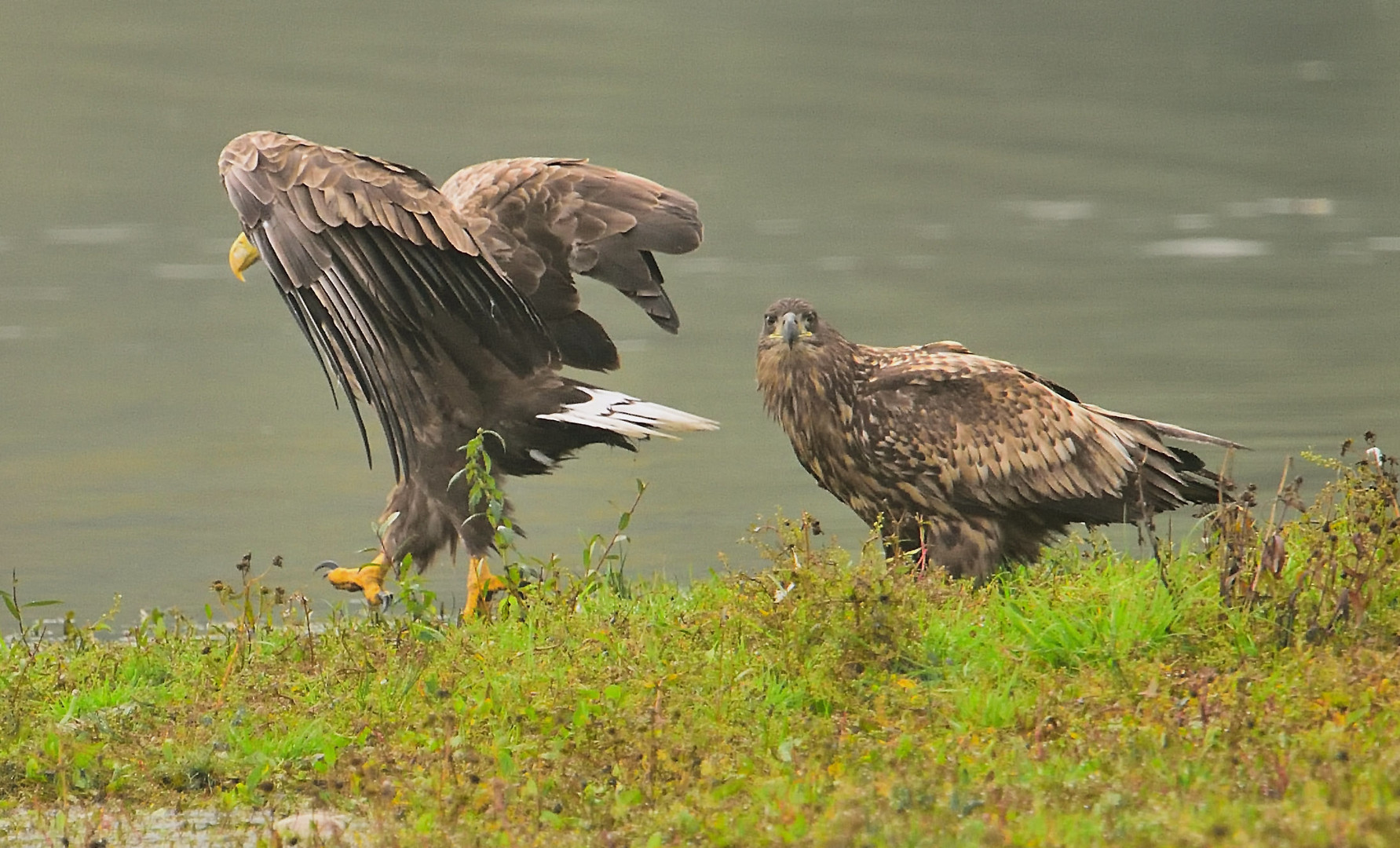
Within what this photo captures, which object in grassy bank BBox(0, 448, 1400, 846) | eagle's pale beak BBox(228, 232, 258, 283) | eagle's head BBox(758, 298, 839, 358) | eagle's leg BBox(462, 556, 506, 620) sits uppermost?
eagle's pale beak BBox(228, 232, 258, 283)

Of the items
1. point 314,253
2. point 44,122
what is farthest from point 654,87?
point 314,253

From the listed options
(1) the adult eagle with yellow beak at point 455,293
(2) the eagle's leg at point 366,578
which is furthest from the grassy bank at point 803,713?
(2) the eagle's leg at point 366,578

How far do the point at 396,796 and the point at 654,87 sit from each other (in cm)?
3192

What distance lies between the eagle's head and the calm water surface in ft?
9.13

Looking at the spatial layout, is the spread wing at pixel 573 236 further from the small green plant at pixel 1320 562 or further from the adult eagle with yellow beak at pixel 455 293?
the small green plant at pixel 1320 562

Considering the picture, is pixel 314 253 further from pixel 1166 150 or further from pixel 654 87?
pixel 654 87

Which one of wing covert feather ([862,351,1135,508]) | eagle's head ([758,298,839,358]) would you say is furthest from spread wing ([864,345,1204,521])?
eagle's head ([758,298,839,358])

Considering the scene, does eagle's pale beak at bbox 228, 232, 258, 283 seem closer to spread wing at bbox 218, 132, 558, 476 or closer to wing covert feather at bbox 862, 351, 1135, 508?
spread wing at bbox 218, 132, 558, 476

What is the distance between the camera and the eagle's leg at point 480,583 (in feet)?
25.4

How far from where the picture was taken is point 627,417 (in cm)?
786

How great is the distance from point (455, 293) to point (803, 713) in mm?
2627

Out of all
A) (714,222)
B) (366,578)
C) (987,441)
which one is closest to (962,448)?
(987,441)

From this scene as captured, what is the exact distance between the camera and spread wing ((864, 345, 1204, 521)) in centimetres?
736

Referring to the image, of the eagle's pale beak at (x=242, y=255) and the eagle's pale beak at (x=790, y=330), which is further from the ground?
the eagle's pale beak at (x=242, y=255)
